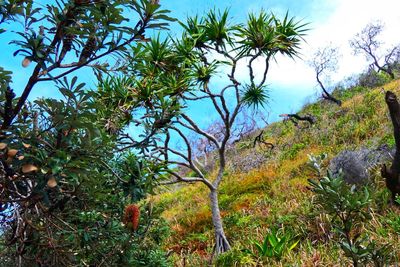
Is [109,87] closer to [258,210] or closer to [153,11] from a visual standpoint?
[258,210]

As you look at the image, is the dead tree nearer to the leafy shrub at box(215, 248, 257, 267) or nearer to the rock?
Result: the rock

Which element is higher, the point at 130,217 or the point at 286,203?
the point at 286,203

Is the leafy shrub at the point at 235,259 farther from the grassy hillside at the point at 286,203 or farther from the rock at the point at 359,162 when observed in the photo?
the rock at the point at 359,162

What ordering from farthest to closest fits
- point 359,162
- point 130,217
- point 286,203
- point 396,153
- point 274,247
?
point 286,203 < point 359,162 < point 396,153 < point 274,247 < point 130,217

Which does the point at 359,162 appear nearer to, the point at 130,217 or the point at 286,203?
the point at 286,203

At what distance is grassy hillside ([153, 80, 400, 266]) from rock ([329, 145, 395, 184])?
30 cm

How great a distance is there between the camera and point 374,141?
1156 centimetres

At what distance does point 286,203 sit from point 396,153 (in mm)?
2820

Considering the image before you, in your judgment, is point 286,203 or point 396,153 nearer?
point 396,153

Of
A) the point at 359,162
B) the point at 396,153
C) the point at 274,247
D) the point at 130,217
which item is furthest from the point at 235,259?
the point at 130,217

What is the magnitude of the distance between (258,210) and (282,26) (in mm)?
3972

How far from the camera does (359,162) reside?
9188 mm

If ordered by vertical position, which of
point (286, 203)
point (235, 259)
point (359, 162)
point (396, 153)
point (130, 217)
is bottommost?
point (235, 259)

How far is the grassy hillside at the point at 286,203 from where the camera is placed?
277 inches
